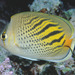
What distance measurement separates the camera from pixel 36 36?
103 cm

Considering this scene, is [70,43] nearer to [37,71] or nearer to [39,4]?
[37,71]

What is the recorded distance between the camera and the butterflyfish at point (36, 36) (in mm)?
1019

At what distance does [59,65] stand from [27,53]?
33.7 inches

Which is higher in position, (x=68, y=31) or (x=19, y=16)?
(x=19, y=16)

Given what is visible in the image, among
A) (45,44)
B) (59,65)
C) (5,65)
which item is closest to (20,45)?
(45,44)

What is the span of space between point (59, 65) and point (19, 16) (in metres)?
1.15

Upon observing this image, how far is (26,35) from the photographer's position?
3.34 ft

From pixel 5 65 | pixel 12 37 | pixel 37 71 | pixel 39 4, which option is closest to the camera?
pixel 12 37

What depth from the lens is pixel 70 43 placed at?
117cm

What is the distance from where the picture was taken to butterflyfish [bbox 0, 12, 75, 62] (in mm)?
1019

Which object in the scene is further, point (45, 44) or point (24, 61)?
point (24, 61)

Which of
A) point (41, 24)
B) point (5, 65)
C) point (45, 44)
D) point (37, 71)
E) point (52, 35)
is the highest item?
point (41, 24)

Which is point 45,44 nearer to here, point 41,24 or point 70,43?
point 41,24

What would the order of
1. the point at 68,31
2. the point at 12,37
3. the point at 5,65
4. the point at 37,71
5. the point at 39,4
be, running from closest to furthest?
the point at 12,37 < the point at 68,31 < the point at 5,65 < the point at 37,71 < the point at 39,4
